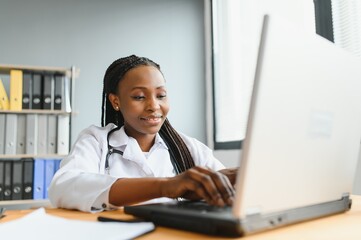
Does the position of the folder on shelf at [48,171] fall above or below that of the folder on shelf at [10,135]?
below

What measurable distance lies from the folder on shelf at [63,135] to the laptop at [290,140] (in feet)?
5.86

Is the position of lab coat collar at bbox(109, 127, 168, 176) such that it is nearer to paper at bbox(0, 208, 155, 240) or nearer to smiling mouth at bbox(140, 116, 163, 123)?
smiling mouth at bbox(140, 116, 163, 123)

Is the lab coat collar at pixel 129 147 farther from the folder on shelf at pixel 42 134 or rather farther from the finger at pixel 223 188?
the folder on shelf at pixel 42 134

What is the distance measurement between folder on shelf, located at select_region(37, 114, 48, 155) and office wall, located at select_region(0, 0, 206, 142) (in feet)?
1.18

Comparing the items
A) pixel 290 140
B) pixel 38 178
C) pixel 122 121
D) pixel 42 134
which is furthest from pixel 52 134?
pixel 290 140

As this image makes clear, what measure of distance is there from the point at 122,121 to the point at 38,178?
1.08m

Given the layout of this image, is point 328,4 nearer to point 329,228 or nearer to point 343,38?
point 343,38

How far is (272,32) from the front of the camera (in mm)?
476

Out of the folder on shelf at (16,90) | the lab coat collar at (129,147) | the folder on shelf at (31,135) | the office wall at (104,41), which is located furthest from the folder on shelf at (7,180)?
the lab coat collar at (129,147)

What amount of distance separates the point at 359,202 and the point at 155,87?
2.48 ft

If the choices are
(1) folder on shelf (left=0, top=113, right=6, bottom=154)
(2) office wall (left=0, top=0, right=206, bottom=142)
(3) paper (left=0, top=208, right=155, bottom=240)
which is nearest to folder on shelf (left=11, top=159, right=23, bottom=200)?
(1) folder on shelf (left=0, top=113, right=6, bottom=154)

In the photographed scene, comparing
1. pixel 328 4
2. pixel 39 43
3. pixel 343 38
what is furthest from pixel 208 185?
pixel 39 43

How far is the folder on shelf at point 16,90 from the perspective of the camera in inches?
89.9

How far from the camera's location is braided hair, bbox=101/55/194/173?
4.31ft
